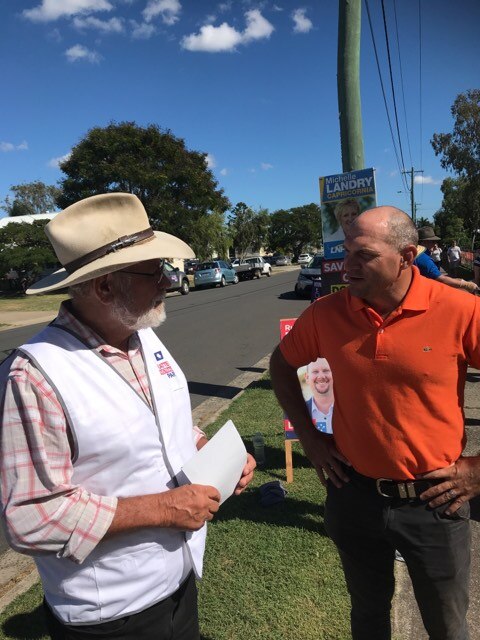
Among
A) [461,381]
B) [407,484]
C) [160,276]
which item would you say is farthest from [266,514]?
[160,276]

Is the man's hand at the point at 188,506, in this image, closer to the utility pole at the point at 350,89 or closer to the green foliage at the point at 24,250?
the utility pole at the point at 350,89

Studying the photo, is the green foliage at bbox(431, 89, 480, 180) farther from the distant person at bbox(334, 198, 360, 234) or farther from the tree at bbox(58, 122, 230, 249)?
the distant person at bbox(334, 198, 360, 234)

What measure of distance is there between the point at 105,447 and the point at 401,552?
4.23ft

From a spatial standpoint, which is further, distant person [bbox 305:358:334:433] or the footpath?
distant person [bbox 305:358:334:433]

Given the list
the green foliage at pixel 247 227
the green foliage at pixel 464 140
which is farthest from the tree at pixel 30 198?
the green foliage at pixel 464 140

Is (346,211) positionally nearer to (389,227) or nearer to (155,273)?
(389,227)

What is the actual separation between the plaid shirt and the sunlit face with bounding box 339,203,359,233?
3.02m

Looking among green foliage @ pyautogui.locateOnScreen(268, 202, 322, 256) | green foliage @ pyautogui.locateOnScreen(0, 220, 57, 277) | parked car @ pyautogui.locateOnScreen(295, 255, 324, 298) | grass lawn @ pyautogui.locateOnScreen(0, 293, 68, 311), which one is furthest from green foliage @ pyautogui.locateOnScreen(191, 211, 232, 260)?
green foliage @ pyautogui.locateOnScreen(268, 202, 322, 256)

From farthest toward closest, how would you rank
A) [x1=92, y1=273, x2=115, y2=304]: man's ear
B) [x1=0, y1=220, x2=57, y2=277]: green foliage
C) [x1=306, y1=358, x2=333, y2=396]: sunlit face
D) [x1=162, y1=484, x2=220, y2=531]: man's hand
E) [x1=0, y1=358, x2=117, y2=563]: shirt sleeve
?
[x1=0, y1=220, x2=57, y2=277]: green foliage, [x1=306, y1=358, x2=333, y2=396]: sunlit face, [x1=92, y1=273, x2=115, y2=304]: man's ear, [x1=162, y1=484, x2=220, y2=531]: man's hand, [x1=0, y1=358, x2=117, y2=563]: shirt sleeve

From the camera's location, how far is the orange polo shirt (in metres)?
1.69

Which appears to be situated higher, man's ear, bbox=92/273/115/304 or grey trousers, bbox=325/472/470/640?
man's ear, bbox=92/273/115/304

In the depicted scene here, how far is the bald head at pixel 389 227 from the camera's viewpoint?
5.74 ft

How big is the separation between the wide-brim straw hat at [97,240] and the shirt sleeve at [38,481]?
0.38 meters

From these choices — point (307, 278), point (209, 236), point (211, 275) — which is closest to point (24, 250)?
point (211, 275)
